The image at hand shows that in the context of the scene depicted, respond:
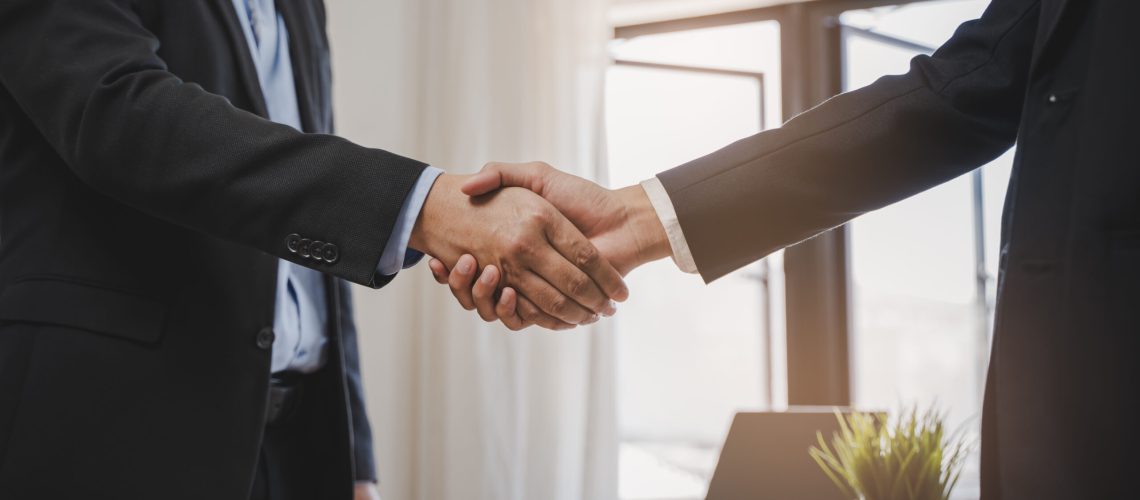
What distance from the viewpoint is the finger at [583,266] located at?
125 cm

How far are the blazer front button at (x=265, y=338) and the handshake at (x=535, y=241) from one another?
0.22 meters

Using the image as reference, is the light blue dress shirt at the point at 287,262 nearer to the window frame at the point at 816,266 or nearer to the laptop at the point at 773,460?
the laptop at the point at 773,460

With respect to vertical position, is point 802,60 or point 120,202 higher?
point 802,60

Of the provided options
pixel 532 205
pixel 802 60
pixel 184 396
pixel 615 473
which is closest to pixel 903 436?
pixel 532 205

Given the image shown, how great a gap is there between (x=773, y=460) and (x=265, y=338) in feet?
2.46

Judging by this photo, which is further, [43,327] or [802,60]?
[802,60]

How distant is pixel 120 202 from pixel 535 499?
2.03m

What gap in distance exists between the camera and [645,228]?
1316mm

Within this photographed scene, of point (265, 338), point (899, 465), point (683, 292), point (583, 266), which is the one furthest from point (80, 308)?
point (683, 292)

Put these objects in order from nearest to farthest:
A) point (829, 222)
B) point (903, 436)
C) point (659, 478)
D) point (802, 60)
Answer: point (903, 436) → point (829, 222) → point (802, 60) → point (659, 478)

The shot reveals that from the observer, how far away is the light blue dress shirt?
3.57 feet

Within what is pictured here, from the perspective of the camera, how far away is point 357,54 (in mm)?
2967

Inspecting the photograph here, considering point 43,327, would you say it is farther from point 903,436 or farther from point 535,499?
point 535,499

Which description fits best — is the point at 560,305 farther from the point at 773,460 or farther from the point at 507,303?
the point at 773,460
